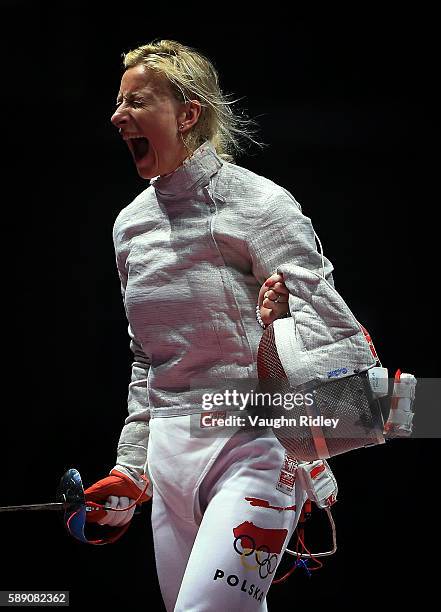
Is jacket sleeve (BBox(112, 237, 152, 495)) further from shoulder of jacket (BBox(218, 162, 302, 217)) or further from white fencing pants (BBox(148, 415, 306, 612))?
shoulder of jacket (BBox(218, 162, 302, 217))

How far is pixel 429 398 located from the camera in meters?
1.74

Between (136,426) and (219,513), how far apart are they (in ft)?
1.10

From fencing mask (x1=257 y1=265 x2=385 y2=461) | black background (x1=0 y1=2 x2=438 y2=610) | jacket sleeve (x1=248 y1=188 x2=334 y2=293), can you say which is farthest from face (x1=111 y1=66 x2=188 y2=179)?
black background (x1=0 y1=2 x2=438 y2=610)

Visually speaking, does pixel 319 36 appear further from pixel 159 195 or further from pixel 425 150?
pixel 159 195

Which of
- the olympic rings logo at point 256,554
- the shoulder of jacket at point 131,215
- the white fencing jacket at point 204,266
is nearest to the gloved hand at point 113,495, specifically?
the white fencing jacket at point 204,266

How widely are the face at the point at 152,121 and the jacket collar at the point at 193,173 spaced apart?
0.10 feet

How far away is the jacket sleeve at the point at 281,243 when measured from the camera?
1.42 metres

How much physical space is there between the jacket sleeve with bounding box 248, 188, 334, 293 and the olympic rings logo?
0.41 metres

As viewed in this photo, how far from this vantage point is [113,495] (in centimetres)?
163

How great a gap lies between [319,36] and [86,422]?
1.23 m

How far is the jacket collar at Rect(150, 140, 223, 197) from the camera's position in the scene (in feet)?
5.08

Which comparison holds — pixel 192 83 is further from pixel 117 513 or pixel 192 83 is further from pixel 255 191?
pixel 117 513
